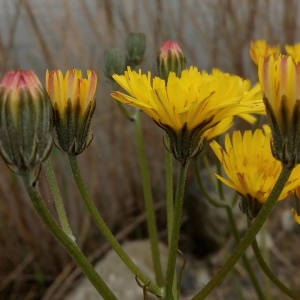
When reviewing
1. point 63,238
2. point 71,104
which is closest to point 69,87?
point 71,104

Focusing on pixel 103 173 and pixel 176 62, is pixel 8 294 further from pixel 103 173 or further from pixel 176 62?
pixel 176 62

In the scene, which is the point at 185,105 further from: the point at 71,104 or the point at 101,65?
the point at 101,65

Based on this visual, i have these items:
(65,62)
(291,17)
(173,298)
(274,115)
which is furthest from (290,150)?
(291,17)

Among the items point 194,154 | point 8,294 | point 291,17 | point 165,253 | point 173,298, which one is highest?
point 291,17

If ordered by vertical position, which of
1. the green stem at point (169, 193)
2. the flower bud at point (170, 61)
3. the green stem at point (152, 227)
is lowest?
the green stem at point (152, 227)

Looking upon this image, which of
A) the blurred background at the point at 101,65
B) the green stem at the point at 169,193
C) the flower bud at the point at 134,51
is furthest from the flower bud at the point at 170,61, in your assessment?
the blurred background at the point at 101,65

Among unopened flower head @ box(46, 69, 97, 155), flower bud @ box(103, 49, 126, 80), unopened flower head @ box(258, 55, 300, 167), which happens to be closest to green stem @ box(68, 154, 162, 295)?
unopened flower head @ box(46, 69, 97, 155)

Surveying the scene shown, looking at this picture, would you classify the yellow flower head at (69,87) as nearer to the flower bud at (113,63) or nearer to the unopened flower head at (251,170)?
the unopened flower head at (251,170)
